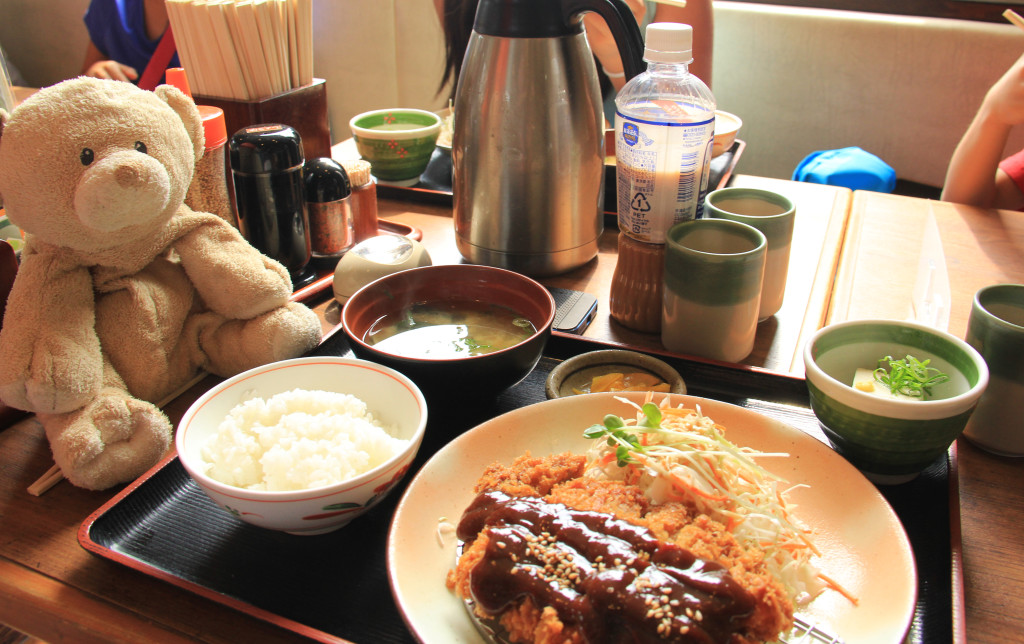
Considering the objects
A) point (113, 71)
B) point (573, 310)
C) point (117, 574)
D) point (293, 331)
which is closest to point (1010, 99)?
point (573, 310)

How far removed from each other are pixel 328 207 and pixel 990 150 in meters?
1.97

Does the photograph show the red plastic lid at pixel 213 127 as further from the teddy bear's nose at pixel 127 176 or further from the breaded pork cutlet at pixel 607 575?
the breaded pork cutlet at pixel 607 575

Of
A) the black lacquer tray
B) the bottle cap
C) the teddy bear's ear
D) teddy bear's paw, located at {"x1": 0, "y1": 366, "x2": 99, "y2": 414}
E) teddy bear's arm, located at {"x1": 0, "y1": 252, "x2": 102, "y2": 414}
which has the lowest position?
the black lacquer tray

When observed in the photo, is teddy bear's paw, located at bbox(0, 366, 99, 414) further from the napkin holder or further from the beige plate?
the napkin holder

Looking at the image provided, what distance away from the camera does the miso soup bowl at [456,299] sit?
0.95 m

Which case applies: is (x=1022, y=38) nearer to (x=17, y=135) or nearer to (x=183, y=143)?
(x=183, y=143)

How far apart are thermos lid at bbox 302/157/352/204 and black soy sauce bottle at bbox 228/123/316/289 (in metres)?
0.06

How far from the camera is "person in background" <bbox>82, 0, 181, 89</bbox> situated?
3.39 metres

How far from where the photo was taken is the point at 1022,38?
2785 mm

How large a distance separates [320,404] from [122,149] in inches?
17.0

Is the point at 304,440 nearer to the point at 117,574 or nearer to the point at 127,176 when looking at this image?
the point at 117,574

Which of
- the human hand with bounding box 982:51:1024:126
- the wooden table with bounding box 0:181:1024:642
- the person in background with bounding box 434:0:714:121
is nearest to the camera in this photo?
the wooden table with bounding box 0:181:1024:642

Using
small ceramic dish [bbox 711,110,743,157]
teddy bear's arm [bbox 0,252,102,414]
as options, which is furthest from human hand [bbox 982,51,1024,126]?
teddy bear's arm [bbox 0,252,102,414]

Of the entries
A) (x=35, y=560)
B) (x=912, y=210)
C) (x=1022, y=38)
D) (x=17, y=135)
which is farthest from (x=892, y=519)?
(x=1022, y=38)
